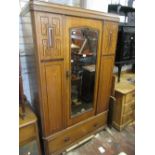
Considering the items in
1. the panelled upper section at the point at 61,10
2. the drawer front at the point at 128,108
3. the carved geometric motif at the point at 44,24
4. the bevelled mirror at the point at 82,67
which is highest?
the panelled upper section at the point at 61,10

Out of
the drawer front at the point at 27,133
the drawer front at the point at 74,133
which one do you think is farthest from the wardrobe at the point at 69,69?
the drawer front at the point at 27,133

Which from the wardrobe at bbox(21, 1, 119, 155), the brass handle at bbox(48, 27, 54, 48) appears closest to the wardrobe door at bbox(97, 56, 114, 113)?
the wardrobe at bbox(21, 1, 119, 155)

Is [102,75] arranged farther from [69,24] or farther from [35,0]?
[35,0]

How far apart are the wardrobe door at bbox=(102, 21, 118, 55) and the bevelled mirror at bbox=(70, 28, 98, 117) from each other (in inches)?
4.8

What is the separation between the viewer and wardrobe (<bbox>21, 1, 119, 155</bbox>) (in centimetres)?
118

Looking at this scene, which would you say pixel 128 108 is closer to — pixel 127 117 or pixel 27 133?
pixel 127 117

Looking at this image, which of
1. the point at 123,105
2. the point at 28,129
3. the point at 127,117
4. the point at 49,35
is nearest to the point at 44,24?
the point at 49,35

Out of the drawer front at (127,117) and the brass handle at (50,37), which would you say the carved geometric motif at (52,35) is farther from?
the drawer front at (127,117)

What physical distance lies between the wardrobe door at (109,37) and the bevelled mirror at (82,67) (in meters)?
0.12

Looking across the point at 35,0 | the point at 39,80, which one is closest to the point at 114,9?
the point at 35,0

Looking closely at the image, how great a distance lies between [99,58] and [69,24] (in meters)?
0.57

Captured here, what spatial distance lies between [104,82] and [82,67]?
404 millimetres

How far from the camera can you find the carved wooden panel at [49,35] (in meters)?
→ 1.13
